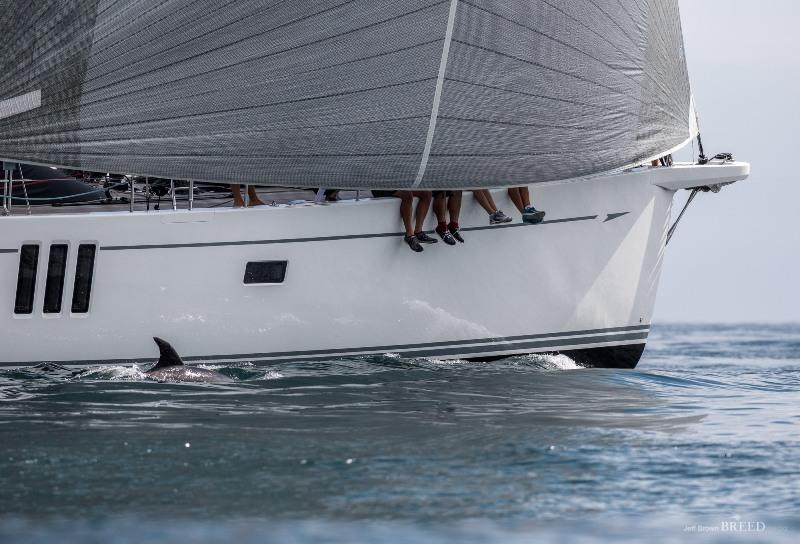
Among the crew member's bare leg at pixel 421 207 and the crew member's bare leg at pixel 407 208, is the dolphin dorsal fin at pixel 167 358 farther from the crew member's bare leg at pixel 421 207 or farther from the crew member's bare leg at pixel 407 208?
the crew member's bare leg at pixel 421 207

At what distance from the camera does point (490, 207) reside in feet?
42.1

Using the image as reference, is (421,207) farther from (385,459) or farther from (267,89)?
(385,459)

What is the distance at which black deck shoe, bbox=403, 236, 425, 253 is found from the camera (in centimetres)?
1238

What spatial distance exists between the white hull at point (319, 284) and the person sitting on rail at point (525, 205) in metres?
0.13

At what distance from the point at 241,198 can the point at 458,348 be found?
285cm

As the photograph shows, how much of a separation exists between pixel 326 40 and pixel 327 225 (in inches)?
74.4

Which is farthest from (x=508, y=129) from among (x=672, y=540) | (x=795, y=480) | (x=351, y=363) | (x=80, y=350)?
(x=672, y=540)

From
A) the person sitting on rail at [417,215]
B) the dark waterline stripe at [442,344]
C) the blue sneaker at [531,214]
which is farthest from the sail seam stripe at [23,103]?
the blue sneaker at [531,214]

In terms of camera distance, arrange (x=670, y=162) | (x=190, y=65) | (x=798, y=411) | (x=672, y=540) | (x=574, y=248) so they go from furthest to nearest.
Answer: (x=670, y=162) < (x=574, y=248) < (x=190, y=65) < (x=798, y=411) < (x=672, y=540)

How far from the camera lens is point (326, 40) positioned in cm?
1188

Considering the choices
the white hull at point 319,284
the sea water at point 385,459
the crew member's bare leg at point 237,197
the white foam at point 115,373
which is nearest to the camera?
the sea water at point 385,459

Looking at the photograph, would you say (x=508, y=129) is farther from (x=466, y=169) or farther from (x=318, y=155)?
(x=318, y=155)

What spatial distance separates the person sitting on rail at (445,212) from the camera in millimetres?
12664

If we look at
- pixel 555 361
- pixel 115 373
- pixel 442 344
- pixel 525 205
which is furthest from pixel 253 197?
pixel 555 361
